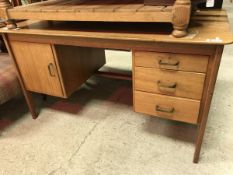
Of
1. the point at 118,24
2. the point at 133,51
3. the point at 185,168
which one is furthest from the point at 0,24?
the point at 185,168

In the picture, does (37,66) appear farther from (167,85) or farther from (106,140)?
(167,85)

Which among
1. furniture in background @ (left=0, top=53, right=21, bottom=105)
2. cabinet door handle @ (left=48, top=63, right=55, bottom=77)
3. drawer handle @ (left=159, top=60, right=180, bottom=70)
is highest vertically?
drawer handle @ (left=159, top=60, right=180, bottom=70)

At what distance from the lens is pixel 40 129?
1.52 m

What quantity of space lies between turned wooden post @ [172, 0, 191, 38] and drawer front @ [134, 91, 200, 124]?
1.11 ft

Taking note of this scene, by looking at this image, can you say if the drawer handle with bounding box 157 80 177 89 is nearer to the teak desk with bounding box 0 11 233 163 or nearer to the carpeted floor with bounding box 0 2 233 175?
the teak desk with bounding box 0 11 233 163

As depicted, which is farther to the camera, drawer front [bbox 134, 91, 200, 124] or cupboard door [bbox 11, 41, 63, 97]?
cupboard door [bbox 11, 41, 63, 97]

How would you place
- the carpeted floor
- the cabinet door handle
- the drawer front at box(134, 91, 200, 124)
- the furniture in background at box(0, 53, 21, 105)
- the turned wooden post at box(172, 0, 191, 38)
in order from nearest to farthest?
the turned wooden post at box(172, 0, 191, 38), the drawer front at box(134, 91, 200, 124), the carpeted floor, the cabinet door handle, the furniture in background at box(0, 53, 21, 105)

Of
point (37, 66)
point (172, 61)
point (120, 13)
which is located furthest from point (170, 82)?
point (37, 66)

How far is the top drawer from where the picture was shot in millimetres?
876

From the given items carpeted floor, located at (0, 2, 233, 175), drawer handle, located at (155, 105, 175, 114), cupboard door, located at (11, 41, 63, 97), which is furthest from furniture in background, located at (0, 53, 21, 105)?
drawer handle, located at (155, 105, 175, 114)

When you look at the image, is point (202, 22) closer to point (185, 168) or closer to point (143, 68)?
point (143, 68)

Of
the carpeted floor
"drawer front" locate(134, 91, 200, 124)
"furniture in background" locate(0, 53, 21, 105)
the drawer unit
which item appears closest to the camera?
the drawer unit

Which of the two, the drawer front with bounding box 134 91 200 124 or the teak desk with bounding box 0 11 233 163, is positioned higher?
the teak desk with bounding box 0 11 233 163

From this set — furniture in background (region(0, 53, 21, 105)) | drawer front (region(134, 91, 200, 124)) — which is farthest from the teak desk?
furniture in background (region(0, 53, 21, 105))
